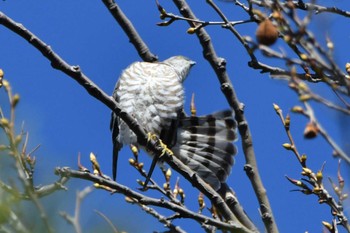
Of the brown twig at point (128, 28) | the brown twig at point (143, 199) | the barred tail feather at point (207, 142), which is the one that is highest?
the brown twig at point (128, 28)

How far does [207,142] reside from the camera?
6547mm

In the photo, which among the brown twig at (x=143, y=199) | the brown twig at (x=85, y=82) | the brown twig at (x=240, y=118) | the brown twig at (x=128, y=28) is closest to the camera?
the brown twig at (x=143, y=199)

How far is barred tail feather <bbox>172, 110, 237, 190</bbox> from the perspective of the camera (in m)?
6.30

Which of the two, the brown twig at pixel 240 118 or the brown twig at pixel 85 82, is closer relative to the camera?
the brown twig at pixel 85 82

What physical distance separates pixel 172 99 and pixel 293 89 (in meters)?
4.12

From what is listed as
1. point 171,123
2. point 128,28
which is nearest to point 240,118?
point 128,28

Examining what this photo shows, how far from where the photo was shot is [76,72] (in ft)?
13.0

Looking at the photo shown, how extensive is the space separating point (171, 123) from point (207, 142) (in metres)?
0.35

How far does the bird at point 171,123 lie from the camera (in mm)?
6328

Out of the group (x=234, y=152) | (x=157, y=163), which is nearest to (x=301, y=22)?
(x=157, y=163)

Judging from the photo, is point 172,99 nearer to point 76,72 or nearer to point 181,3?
point 181,3

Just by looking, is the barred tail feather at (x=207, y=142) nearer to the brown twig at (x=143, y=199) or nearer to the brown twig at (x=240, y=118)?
the brown twig at (x=240, y=118)

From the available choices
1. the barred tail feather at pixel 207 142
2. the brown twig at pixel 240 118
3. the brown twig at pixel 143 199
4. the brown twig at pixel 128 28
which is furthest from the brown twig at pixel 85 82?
the barred tail feather at pixel 207 142

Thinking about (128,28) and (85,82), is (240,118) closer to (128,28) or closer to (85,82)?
(85,82)
